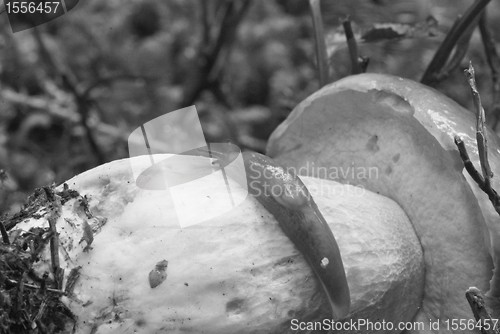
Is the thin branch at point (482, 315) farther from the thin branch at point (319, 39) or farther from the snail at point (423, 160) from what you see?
the thin branch at point (319, 39)

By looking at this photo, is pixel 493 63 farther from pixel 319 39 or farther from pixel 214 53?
pixel 214 53

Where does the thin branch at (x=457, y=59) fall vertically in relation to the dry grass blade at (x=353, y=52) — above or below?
below

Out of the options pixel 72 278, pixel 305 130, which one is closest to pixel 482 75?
pixel 305 130
